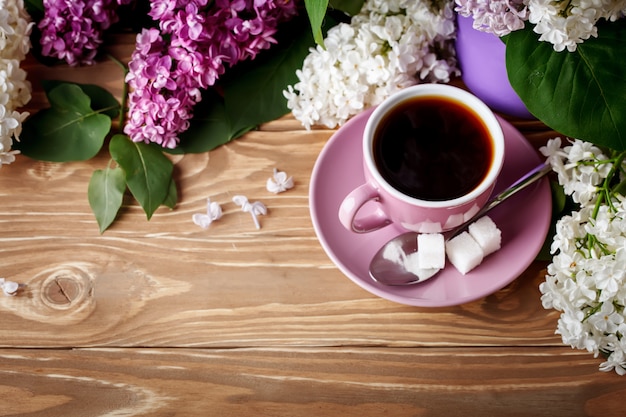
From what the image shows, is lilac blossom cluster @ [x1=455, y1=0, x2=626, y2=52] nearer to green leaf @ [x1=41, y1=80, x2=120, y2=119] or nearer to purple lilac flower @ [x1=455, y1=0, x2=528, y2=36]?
purple lilac flower @ [x1=455, y1=0, x2=528, y2=36]

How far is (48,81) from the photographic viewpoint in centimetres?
102

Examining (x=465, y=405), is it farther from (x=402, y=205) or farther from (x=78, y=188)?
(x=78, y=188)

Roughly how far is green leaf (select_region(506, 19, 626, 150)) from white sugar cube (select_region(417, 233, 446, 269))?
0.19 m

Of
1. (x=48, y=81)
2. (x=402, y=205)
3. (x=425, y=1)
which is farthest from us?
(x=48, y=81)

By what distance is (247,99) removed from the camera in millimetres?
982

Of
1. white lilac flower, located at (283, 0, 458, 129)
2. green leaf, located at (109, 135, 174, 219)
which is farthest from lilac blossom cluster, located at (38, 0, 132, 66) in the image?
white lilac flower, located at (283, 0, 458, 129)

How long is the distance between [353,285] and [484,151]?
239 millimetres

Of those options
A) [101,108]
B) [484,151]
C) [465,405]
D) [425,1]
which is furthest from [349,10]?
[465,405]

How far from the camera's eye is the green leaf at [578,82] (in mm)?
759

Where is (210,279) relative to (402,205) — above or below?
below

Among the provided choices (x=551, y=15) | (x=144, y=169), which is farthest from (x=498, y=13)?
(x=144, y=169)

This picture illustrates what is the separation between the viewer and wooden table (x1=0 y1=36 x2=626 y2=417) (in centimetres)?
86

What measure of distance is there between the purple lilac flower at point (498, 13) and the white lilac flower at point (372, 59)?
189mm

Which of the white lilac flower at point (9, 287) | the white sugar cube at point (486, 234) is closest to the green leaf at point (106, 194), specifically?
the white lilac flower at point (9, 287)
